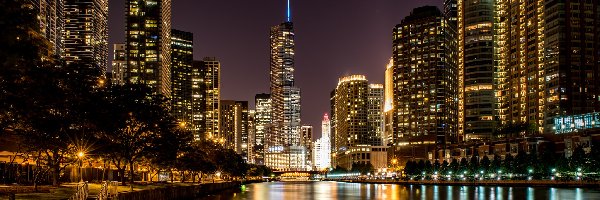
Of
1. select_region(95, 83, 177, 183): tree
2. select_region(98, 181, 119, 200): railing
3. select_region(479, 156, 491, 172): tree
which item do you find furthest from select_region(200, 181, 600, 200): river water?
select_region(479, 156, 491, 172): tree

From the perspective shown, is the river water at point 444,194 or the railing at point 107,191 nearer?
the railing at point 107,191

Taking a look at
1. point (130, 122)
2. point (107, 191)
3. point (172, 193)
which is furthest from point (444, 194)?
point (107, 191)

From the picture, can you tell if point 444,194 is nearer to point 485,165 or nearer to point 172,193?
point 172,193

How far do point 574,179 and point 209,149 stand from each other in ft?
272

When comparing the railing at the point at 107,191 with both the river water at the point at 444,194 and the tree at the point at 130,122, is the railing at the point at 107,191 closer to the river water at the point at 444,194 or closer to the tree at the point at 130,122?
the tree at the point at 130,122

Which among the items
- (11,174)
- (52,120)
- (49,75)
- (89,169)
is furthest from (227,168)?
(49,75)

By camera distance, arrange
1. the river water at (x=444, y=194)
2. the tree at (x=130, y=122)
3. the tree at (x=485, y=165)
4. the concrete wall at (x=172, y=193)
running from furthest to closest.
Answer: the tree at (x=485, y=165) < the river water at (x=444, y=194) < the tree at (x=130, y=122) < the concrete wall at (x=172, y=193)

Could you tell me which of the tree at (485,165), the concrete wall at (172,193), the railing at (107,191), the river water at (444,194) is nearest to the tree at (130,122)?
the concrete wall at (172,193)

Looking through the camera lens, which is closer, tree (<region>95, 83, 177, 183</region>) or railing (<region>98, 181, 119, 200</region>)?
railing (<region>98, 181, 119, 200</region>)

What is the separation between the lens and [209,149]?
5920 inches

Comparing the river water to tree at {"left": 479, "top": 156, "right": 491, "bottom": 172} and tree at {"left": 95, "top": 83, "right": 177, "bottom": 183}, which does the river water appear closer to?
tree at {"left": 95, "top": 83, "right": 177, "bottom": 183}

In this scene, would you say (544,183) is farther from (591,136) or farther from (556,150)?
(556,150)

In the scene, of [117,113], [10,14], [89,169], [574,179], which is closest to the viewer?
[10,14]

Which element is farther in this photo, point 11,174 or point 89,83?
point 11,174
